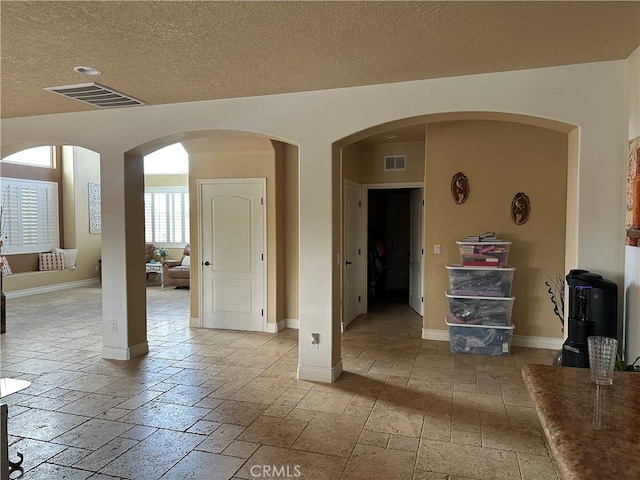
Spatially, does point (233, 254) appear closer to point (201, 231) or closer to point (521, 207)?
point (201, 231)

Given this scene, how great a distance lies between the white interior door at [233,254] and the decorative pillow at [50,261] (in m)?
5.53

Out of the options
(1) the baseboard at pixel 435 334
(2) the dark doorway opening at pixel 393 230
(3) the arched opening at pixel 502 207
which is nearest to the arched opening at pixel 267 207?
(3) the arched opening at pixel 502 207

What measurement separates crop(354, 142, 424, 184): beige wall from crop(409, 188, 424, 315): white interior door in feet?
1.17

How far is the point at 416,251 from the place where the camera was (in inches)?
273

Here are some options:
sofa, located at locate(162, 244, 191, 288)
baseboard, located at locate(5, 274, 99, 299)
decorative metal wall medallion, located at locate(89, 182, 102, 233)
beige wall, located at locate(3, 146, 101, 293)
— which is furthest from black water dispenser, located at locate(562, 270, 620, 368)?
decorative metal wall medallion, located at locate(89, 182, 102, 233)

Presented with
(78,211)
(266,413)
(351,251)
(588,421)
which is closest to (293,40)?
(588,421)

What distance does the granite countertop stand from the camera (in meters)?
1.06

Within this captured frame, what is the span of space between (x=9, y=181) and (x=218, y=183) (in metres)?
5.90

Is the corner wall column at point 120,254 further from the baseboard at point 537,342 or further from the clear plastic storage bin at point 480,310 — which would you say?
the baseboard at point 537,342

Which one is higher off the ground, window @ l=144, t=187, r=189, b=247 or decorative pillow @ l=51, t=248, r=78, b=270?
window @ l=144, t=187, r=189, b=247

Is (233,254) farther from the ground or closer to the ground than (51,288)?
farther from the ground

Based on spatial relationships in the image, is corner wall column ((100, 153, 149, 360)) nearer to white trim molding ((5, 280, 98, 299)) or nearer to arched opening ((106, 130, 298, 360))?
arched opening ((106, 130, 298, 360))

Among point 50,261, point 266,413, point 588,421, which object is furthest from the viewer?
point 50,261

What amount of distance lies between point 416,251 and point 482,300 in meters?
2.11
